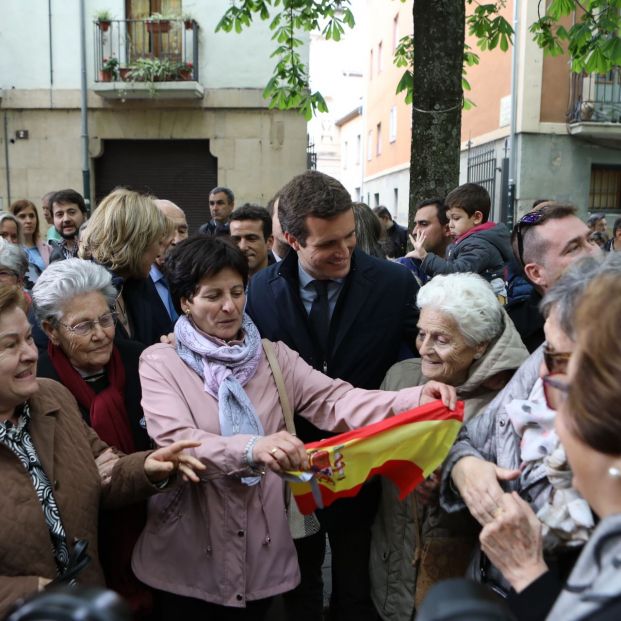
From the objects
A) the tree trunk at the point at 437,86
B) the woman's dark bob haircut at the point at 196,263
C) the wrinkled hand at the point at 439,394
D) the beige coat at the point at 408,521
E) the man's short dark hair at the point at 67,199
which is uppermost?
the tree trunk at the point at 437,86

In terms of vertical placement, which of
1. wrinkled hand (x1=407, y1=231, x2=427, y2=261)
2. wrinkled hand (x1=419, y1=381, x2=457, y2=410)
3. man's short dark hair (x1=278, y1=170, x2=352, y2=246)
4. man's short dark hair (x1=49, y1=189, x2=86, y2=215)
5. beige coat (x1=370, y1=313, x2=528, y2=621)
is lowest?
beige coat (x1=370, y1=313, x2=528, y2=621)

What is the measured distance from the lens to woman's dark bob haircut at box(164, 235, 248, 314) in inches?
99.7

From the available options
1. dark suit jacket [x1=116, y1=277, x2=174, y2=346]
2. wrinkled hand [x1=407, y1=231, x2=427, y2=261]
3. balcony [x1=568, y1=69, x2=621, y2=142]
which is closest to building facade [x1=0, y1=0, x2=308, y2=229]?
balcony [x1=568, y1=69, x2=621, y2=142]

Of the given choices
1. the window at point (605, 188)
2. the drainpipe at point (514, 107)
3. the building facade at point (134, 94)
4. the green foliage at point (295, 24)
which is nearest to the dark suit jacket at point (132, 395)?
the green foliage at point (295, 24)

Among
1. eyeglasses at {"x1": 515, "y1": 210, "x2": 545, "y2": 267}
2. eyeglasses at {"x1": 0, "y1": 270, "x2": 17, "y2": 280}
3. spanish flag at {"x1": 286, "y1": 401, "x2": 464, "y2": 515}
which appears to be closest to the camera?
spanish flag at {"x1": 286, "y1": 401, "x2": 464, "y2": 515}

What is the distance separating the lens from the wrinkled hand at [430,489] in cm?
226

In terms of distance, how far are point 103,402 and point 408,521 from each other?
4.22 feet

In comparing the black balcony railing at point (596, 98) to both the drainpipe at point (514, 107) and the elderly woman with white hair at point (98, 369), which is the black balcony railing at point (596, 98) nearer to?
the drainpipe at point (514, 107)

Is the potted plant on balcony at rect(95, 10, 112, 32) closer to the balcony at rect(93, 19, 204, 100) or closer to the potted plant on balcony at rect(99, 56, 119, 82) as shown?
the balcony at rect(93, 19, 204, 100)

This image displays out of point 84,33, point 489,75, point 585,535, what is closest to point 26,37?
point 84,33

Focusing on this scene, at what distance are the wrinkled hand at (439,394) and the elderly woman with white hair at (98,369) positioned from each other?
3.79 ft

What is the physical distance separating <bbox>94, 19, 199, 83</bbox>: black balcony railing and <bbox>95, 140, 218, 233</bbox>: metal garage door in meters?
1.51

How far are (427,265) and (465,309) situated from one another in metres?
2.42

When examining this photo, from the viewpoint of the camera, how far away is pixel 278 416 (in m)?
2.49
